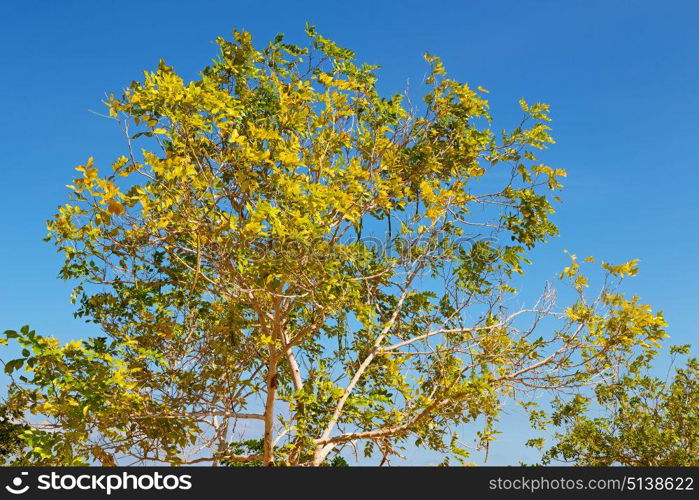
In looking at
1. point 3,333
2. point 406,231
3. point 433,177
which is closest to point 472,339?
point 406,231

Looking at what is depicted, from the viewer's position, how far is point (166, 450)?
7770 mm

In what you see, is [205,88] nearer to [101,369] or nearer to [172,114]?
[172,114]

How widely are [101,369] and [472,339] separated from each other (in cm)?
447

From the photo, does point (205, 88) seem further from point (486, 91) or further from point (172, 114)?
point (486, 91)

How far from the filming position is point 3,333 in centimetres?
583

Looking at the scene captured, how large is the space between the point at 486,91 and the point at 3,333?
669cm

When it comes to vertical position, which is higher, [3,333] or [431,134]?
[431,134]

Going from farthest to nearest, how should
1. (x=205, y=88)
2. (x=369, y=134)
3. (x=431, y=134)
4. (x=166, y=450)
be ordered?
(x=431, y=134) → (x=369, y=134) → (x=166, y=450) → (x=205, y=88)

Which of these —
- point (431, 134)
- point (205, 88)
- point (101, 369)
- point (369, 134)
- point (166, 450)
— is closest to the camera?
point (101, 369)

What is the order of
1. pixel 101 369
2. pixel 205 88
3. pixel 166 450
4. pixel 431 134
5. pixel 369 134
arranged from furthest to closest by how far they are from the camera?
pixel 431 134 → pixel 369 134 → pixel 166 450 → pixel 205 88 → pixel 101 369

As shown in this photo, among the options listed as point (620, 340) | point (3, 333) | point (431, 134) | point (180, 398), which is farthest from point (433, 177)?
point (3, 333)
